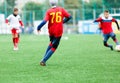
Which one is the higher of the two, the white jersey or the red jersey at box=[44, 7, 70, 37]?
the red jersey at box=[44, 7, 70, 37]

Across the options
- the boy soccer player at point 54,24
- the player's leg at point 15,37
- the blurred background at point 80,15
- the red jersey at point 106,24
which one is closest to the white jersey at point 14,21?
the player's leg at point 15,37

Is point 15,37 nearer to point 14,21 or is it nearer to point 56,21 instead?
point 14,21

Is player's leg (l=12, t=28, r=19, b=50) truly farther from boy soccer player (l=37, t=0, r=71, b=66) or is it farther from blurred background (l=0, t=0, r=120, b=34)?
blurred background (l=0, t=0, r=120, b=34)

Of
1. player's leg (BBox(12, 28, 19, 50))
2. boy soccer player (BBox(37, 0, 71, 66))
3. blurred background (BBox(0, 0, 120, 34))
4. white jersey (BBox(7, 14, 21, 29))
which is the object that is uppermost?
boy soccer player (BBox(37, 0, 71, 66))

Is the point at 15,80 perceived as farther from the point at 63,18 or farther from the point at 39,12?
the point at 39,12

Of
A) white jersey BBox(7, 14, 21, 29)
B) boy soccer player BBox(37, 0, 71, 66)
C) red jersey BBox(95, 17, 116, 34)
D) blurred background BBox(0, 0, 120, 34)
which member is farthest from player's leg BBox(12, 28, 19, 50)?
blurred background BBox(0, 0, 120, 34)

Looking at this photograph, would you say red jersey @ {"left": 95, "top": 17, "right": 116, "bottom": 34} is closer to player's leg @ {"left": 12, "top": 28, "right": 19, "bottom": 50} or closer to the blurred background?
player's leg @ {"left": 12, "top": 28, "right": 19, "bottom": 50}

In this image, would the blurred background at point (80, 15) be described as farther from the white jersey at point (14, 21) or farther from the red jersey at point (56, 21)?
the red jersey at point (56, 21)

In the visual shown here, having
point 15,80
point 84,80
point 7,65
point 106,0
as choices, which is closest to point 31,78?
point 15,80

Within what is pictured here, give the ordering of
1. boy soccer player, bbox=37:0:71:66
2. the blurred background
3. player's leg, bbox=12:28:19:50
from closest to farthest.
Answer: boy soccer player, bbox=37:0:71:66 → player's leg, bbox=12:28:19:50 → the blurred background

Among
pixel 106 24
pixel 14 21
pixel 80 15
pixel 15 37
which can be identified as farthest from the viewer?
pixel 80 15

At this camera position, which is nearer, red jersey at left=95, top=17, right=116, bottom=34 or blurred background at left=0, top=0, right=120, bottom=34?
red jersey at left=95, top=17, right=116, bottom=34

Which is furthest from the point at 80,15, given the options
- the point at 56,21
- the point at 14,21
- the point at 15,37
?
the point at 56,21

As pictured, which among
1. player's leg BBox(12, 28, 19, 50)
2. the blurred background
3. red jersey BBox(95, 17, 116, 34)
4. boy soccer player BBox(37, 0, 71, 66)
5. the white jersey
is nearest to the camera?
boy soccer player BBox(37, 0, 71, 66)
